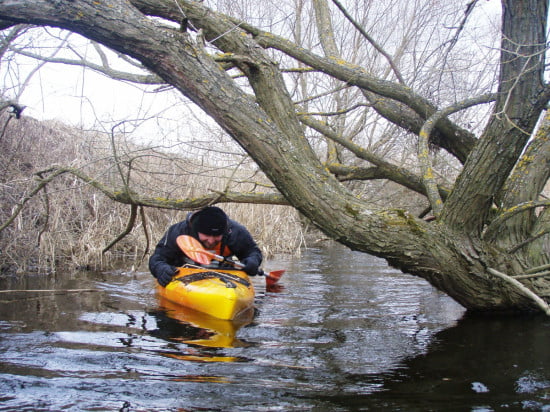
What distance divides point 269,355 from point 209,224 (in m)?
2.14

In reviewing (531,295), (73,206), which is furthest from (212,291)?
(73,206)

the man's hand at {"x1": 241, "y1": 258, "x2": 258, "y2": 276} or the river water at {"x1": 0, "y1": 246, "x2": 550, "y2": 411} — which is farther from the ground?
the man's hand at {"x1": 241, "y1": 258, "x2": 258, "y2": 276}

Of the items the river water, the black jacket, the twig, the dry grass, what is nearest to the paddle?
the black jacket

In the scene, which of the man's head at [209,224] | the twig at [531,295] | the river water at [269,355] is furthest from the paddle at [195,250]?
the twig at [531,295]

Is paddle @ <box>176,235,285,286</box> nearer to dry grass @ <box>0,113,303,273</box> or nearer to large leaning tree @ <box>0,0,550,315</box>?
large leaning tree @ <box>0,0,550,315</box>

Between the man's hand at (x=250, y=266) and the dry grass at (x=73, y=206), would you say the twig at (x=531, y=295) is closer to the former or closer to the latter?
the man's hand at (x=250, y=266)

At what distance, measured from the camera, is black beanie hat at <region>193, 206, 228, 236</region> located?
5664 millimetres

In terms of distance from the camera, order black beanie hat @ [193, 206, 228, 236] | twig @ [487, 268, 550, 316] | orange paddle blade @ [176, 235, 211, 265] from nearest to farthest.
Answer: twig @ [487, 268, 550, 316]
orange paddle blade @ [176, 235, 211, 265]
black beanie hat @ [193, 206, 228, 236]

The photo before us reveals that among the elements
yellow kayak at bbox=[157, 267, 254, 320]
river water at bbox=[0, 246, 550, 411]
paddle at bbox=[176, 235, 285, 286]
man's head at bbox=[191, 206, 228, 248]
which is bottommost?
river water at bbox=[0, 246, 550, 411]

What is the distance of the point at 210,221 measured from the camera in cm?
568

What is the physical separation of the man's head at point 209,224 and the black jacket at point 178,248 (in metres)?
0.14

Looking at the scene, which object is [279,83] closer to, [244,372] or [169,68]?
[169,68]

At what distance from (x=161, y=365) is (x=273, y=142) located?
172 centimetres

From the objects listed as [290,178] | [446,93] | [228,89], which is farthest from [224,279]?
[446,93]
